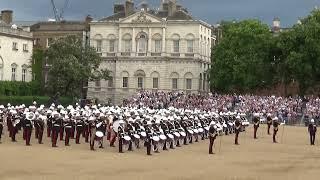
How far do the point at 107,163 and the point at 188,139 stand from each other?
470 inches

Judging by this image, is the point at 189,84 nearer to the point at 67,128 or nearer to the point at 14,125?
the point at 14,125

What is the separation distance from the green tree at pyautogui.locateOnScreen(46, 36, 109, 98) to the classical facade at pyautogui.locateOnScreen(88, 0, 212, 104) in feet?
43.1

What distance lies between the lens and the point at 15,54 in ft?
273

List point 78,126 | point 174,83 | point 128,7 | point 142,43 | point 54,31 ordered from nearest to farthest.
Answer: point 78,126 → point 174,83 → point 142,43 → point 128,7 → point 54,31

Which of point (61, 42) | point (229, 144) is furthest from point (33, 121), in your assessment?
point (61, 42)

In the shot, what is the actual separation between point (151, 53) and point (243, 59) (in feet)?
52.6

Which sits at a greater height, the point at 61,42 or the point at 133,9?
the point at 133,9

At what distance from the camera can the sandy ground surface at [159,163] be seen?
2336 centimetres

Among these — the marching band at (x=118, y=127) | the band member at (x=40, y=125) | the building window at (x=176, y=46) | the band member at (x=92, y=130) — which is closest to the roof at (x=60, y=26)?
the building window at (x=176, y=46)

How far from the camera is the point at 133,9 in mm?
95125

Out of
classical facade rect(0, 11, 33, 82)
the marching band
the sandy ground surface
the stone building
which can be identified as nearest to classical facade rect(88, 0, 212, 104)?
the stone building

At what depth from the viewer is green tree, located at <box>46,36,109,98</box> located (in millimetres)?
74000

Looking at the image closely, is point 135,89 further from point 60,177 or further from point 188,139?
point 60,177

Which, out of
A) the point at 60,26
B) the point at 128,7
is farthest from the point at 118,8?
the point at 60,26
